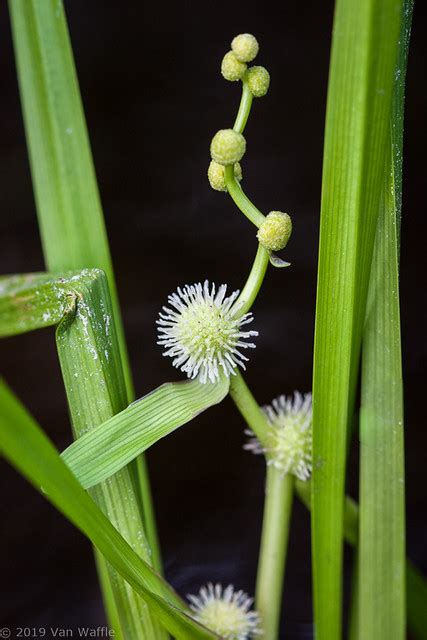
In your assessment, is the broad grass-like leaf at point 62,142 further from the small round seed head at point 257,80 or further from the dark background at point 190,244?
the dark background at point 190,244

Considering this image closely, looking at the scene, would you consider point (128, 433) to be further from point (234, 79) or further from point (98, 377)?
point (234, 79)

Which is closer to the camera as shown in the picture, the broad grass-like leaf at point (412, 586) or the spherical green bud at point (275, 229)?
the spherical green bud at point (275, 229)

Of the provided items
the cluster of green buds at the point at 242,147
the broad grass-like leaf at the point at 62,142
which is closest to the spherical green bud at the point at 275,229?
the cluster of green buds at the point at 242,147

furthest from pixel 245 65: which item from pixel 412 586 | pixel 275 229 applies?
pixel 412 586

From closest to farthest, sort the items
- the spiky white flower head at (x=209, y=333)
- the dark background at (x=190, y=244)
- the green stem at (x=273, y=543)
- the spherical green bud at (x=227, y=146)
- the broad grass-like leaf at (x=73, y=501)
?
the broad grass-like leaf at (x=73, y=501)
the spherical green bud at (x=227, y=146)
the spiky white flower head at (x=209, y=333)
the green stem at (x=273, y=543)
the dark background at (x=190, y=244)

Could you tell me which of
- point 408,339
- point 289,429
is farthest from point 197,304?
point 408,339

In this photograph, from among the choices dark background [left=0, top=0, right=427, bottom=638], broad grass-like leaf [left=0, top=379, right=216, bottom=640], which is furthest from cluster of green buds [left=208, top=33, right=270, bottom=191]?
dark background [left=0, top=0, right=427, bottom=638]
